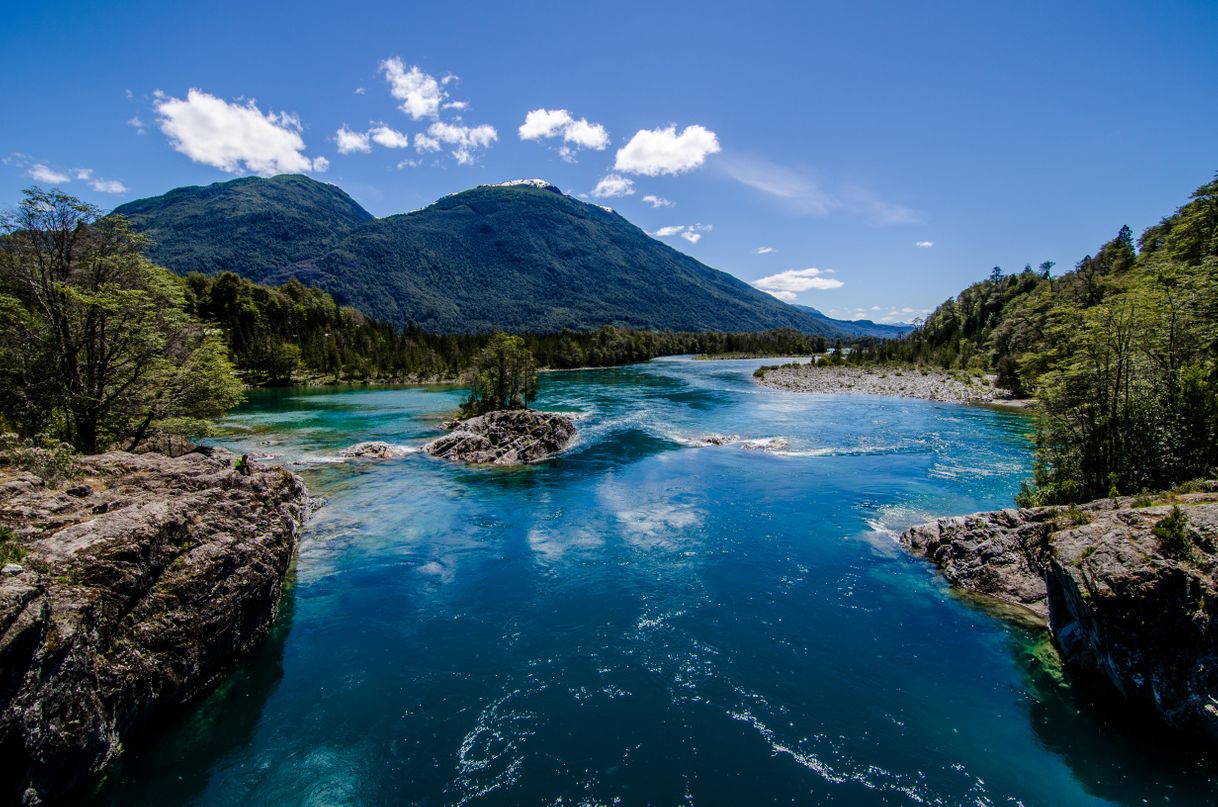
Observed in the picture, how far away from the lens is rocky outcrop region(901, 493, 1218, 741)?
10.6 m

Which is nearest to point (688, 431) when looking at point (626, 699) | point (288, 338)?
point (626, 699)

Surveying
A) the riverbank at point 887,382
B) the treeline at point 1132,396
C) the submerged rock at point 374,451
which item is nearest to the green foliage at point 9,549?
the treeline at point 1132,396

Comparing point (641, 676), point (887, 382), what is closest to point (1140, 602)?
point (641, 676)

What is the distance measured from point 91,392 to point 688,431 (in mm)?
40596

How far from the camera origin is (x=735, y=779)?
34.4ft

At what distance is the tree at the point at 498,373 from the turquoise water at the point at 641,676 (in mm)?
23706

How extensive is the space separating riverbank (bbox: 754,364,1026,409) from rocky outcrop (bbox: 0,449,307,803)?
74.1m

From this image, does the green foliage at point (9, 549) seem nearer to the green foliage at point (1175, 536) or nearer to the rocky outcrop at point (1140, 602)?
the rocky outcrop at point (1140, 602)

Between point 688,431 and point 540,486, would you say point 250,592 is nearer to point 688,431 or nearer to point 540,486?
point 540,486

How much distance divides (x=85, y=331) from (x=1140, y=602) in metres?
34.2

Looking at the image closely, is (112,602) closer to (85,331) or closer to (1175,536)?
(85,331)

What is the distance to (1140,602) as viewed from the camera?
11109 millimetres

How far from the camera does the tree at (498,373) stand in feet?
169

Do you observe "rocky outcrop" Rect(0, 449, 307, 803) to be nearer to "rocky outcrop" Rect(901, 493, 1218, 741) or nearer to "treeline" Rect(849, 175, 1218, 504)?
"rocky outcrop" Rect(901, 493, 1218, 741)
